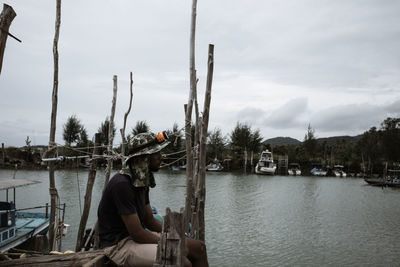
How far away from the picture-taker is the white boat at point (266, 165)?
48.6 m

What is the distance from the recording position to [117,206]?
2955mm

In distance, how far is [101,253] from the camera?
2.96 meters

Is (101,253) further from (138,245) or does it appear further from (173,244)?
(173,244)

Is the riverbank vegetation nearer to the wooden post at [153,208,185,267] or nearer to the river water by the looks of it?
the river water

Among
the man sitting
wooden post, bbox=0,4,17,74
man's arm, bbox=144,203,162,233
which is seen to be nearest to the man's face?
the man sitting

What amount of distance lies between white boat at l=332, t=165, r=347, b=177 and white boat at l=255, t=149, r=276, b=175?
9964mm

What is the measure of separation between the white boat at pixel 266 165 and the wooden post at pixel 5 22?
46.9 meters

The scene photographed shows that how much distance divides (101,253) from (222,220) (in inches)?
496

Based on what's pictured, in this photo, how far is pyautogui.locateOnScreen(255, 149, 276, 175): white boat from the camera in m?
48.6

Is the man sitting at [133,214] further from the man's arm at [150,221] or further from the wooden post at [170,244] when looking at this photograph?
the wooden post at [170,244]

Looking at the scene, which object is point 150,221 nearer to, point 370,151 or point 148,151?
point 148,151

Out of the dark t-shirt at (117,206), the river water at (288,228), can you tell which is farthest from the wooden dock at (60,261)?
the river water at (288,228)

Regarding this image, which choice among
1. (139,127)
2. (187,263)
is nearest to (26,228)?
(187,263)

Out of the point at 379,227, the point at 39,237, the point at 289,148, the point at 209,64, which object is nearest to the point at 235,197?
the point at 379,227
